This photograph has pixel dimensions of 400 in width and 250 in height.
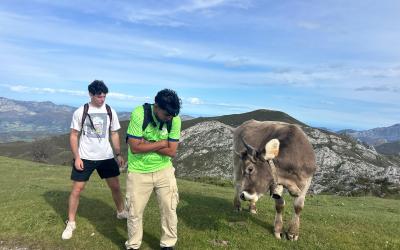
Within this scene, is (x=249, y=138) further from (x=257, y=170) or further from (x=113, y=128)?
(x=113, y=128)

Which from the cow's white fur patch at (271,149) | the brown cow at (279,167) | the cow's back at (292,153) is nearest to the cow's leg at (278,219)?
the brown cow at (279,167)

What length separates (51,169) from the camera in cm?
4106

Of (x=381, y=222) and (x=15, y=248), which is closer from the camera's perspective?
(x=15, y=248)

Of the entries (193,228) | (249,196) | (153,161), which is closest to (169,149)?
(153,161)

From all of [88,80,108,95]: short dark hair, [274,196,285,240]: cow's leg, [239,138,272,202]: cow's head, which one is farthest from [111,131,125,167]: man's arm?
[274,196,285,240]: cow's leg

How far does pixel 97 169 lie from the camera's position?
1427cm

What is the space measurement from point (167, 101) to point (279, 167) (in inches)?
188

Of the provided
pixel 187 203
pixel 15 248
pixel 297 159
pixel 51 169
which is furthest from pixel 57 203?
pixel 51 169

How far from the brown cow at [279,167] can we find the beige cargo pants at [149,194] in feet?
7.26

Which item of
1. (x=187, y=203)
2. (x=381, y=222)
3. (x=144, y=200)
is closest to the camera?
(x=144, y=200)

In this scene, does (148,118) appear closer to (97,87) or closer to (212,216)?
(97,87)

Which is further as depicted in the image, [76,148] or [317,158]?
[317,158]

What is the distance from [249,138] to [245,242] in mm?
4409

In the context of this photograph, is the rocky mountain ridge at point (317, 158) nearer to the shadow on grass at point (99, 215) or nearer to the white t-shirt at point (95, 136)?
the shadow on grass at point (99, 215)
